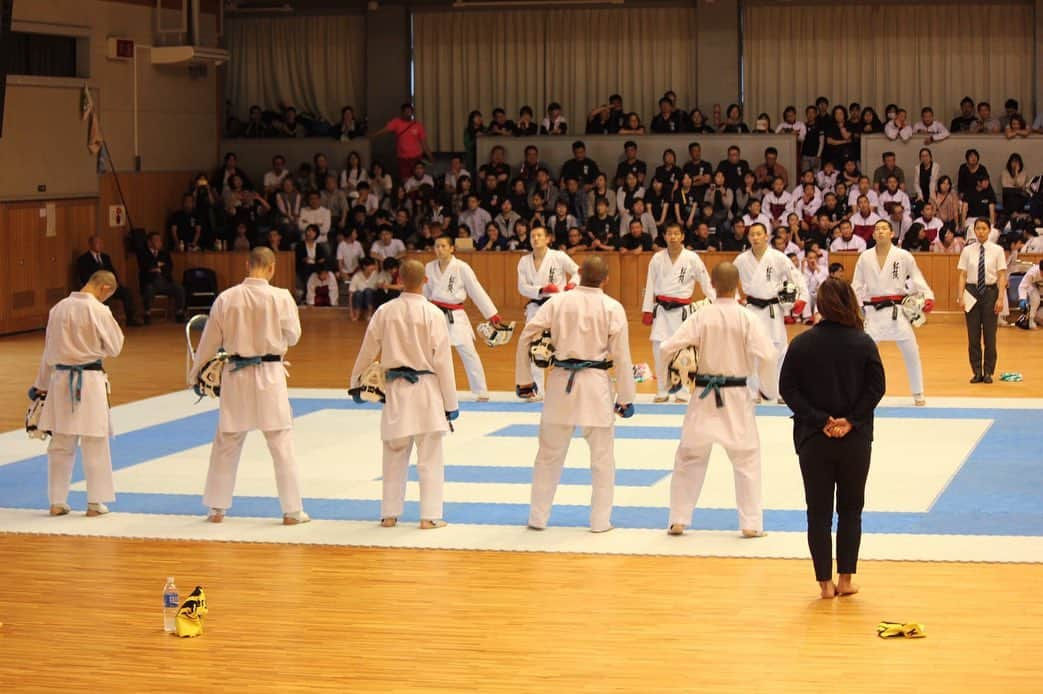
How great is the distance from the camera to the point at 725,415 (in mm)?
9633

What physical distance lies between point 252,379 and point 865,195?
606 inches

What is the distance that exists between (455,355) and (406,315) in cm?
1052

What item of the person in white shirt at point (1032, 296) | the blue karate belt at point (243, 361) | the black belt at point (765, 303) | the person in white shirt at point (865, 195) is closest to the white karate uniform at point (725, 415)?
the blue karate belt at point (243, 361)

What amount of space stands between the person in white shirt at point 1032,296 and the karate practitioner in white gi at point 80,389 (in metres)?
14.6

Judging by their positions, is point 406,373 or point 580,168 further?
point 580,168

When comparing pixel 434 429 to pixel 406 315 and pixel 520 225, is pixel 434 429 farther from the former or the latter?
pixel 520 225

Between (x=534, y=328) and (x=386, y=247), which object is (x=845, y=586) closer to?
(x=534, y=328)

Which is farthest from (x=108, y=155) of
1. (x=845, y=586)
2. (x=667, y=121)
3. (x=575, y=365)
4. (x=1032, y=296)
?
(x=845, y=586)

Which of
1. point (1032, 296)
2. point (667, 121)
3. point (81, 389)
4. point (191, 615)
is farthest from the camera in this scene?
point (667, 121)

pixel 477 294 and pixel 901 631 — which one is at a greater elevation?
pixel 477 294

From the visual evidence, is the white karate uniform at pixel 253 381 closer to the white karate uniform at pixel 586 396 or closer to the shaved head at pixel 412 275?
the shaved head at pixel 412 275

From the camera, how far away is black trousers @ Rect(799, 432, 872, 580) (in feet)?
26.5

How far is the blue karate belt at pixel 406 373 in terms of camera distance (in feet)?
33.0

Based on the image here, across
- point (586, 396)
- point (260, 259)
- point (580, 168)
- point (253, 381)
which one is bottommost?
point (586, 396)
